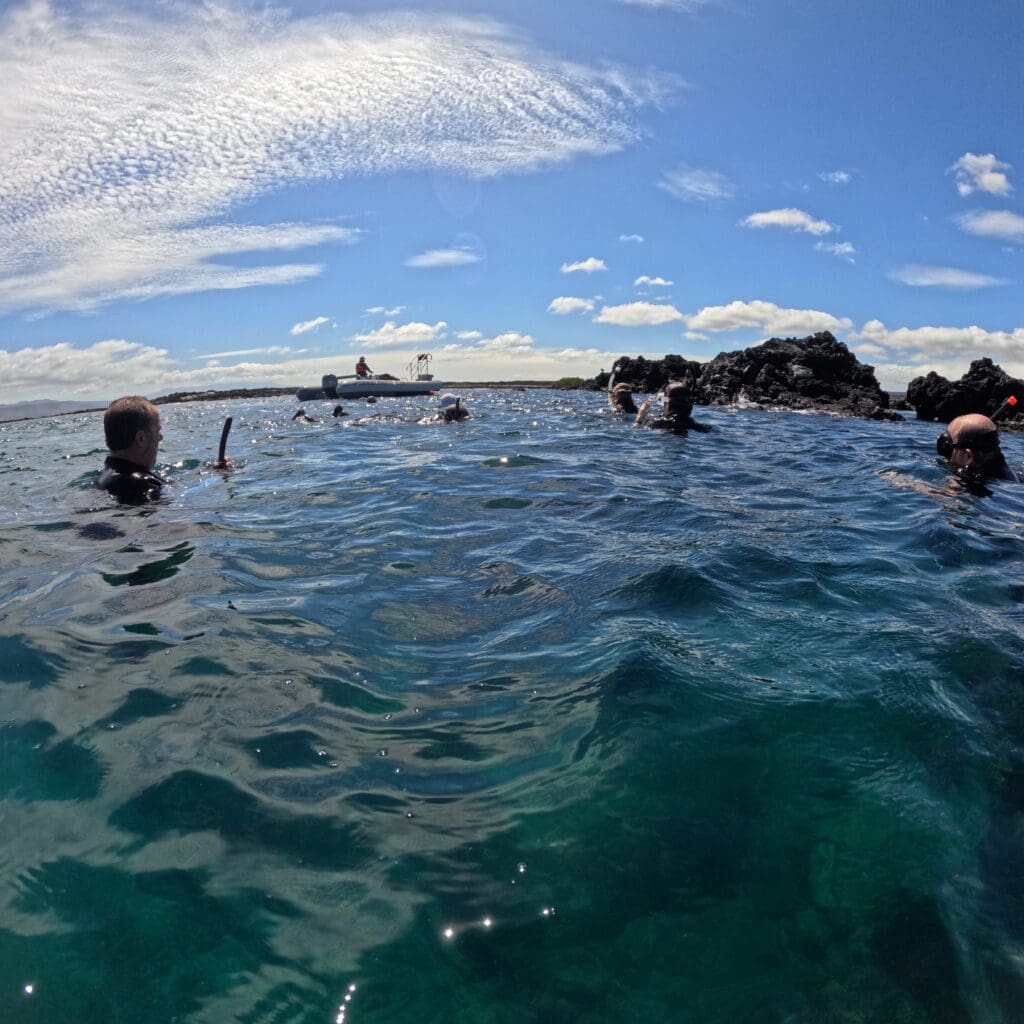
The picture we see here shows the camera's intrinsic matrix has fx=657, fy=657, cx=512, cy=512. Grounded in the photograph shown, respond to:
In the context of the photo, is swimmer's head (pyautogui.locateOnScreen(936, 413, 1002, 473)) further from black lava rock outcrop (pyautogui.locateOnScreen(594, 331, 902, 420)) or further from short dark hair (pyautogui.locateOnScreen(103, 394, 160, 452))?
black lava rock outcrop (pyautogui.locateOnScreen(594, 331, 902, 420))

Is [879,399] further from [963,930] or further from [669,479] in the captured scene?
[963,930]

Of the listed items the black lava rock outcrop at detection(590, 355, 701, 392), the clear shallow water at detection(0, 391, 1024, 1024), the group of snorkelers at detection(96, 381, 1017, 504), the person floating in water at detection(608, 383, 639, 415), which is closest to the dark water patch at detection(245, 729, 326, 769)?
the clear shallow water at detection(0, 391, 1024, 1024)

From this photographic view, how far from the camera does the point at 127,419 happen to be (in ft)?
24.1

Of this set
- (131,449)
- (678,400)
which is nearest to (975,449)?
(678,400)

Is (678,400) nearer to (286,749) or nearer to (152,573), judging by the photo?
(152,573)

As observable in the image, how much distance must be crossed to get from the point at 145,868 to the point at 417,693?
4.82 ft

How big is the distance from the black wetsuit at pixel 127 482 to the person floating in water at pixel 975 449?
10.5 metres

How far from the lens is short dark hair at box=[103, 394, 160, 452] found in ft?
24.0

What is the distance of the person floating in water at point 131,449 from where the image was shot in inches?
290

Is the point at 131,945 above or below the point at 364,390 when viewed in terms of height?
below

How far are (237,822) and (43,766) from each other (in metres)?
1.05

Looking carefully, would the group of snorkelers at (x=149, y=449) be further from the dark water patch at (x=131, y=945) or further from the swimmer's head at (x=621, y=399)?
the swimmer's head at (x=621, y=399)

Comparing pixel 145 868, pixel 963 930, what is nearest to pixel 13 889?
pixel 145 868

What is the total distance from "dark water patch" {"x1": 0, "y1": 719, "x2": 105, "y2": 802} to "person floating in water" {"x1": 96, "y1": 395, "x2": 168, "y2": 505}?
5.05 meters
